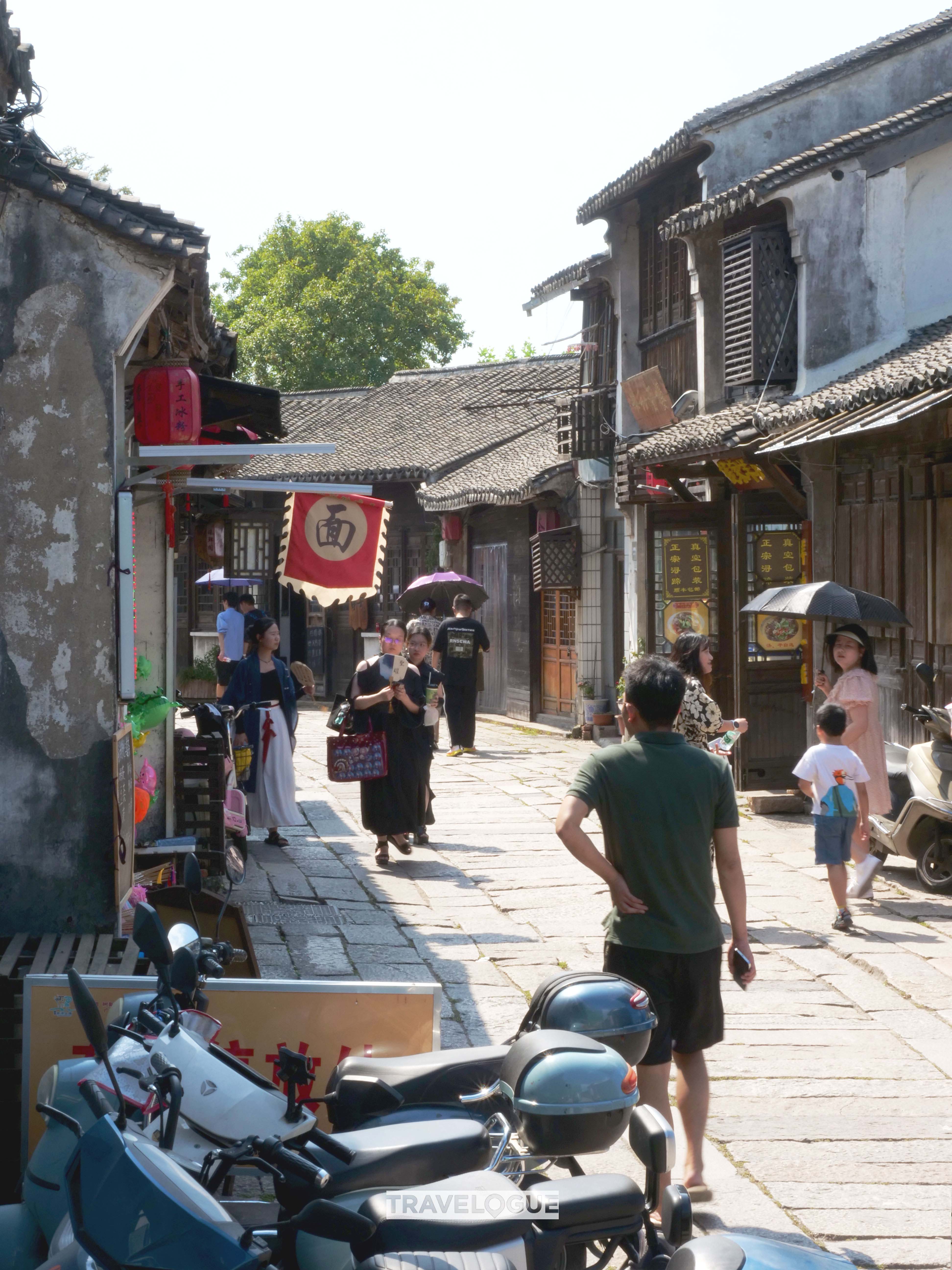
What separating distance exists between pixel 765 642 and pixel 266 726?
5489 millimetres

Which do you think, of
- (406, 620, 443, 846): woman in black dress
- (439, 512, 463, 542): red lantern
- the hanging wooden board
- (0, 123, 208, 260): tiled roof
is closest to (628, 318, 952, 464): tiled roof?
the hanging wooden board

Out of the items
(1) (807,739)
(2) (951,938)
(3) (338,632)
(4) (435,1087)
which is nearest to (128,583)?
(4) (435,1087)

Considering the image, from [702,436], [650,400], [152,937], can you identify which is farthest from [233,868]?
[650,400]

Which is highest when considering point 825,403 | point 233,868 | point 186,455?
point 825,403

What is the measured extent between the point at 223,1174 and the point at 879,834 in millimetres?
8067

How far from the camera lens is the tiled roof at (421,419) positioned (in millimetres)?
26312

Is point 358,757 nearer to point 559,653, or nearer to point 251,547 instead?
point 559,653

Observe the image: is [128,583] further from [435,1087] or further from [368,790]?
[368,790]

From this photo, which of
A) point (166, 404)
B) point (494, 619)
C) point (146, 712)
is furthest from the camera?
point (494, 619)

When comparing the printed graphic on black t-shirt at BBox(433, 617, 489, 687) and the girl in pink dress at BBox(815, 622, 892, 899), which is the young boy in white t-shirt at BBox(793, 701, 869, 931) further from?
the printed graphic on black t-shirt at BBox(433, 617, 489, 687)

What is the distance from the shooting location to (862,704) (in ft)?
32.2

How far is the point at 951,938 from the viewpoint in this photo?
27.8 feet

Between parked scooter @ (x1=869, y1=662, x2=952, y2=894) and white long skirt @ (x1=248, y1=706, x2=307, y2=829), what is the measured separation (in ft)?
14.9

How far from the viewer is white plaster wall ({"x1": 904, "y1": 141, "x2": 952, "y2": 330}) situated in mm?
13047
